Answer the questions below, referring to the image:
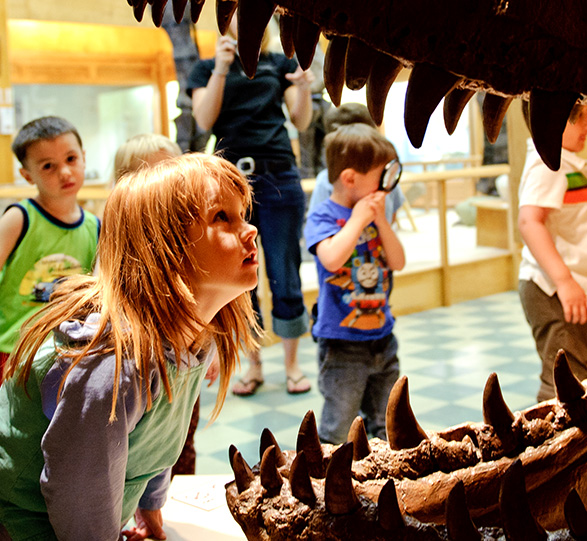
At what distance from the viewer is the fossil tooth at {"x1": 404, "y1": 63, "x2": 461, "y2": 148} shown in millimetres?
824

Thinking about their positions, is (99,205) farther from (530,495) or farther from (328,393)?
(530,495)

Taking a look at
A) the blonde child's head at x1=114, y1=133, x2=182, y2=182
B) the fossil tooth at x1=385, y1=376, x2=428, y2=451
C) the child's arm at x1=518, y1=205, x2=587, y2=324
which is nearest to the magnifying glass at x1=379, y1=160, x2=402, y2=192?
the child's arm at x1=518, y1=205, x2=587, y2=324

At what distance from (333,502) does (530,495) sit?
302mm

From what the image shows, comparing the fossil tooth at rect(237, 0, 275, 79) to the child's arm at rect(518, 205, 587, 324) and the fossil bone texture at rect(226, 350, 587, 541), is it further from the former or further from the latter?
the child's arm at rect(518, 205, 587, 324)

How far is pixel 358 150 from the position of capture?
2492mm

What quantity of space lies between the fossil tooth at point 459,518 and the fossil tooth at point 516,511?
37 mm

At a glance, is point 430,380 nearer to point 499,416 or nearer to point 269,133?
point 269,133

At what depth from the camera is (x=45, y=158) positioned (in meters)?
2.30

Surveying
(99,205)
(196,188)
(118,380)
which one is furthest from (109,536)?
(99,205)

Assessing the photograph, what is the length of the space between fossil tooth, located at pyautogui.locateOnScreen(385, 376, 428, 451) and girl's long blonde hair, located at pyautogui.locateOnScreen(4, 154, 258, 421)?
12.9 inches

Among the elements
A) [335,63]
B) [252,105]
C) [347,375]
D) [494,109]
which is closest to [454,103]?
[494,109]

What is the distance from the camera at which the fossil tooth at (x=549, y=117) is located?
2.76 ft

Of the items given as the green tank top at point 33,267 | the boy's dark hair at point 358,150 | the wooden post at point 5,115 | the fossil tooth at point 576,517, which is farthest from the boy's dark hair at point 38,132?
the wooden post at point 5,115

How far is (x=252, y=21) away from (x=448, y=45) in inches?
8.4
